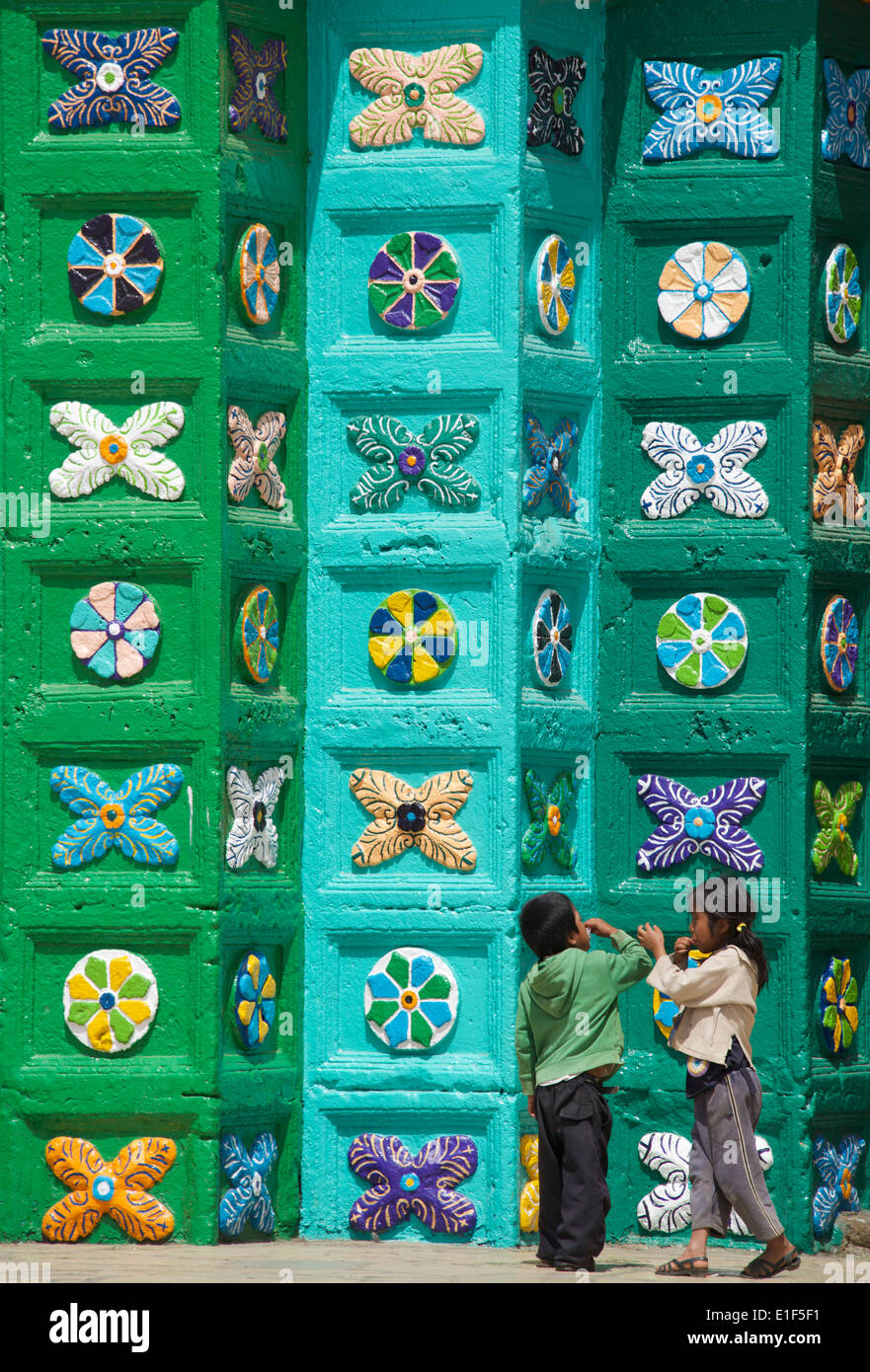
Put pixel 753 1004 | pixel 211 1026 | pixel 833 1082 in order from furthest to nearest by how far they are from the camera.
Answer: pixel 833 1082
pixel 211 1026
pixel 753 1004

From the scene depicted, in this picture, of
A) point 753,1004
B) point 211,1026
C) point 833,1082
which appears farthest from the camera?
point 833,1082

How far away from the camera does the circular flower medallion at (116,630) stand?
916 centimetres

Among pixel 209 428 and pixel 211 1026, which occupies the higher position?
pixel 209 428

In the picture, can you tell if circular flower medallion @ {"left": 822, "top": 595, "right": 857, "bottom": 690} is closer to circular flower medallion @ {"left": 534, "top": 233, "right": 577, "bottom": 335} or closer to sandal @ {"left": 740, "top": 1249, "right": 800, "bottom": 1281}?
circular flower medallion @ {"left": 534, "top": 233, "right": 577, "bottom": 335}

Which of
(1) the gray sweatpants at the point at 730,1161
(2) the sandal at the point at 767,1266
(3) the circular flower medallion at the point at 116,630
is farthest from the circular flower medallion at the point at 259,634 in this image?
(2) the sandal at the point at 767,1266

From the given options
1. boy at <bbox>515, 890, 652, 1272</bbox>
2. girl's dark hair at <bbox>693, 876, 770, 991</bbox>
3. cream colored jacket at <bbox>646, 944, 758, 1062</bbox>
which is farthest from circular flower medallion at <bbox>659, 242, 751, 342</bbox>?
cream colored jacket at <bbox>646, 944, 758, 1062</bbox>

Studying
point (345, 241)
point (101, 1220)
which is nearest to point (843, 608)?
point (345, 241)

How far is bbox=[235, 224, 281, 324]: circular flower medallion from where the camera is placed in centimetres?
933

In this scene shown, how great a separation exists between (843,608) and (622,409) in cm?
141

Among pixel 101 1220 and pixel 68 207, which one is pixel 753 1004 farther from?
pixel 68 207

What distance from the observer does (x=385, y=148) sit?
9.67 meters

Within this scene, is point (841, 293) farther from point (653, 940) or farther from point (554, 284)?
point (653, 940)

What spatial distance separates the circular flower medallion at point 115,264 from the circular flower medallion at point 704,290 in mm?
2431

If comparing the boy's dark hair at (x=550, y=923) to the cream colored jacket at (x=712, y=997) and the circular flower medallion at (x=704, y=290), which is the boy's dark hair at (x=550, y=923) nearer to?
the cream colored jacket at (x=712, y=997)
